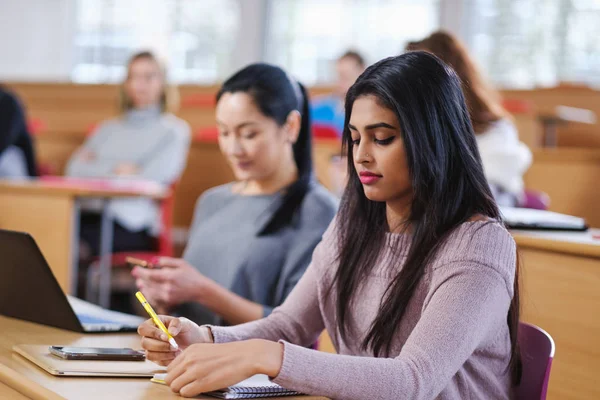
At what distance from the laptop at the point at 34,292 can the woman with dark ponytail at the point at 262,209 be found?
0.95ft

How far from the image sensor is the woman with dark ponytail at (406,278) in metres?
1.14

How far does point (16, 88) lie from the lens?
7.27 m

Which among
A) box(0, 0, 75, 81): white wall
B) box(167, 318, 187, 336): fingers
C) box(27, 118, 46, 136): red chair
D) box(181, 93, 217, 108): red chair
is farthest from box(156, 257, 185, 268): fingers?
box(0, 0, 75, 81): white wall

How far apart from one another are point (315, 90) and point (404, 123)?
18.0 ft

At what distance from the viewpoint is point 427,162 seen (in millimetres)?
1283

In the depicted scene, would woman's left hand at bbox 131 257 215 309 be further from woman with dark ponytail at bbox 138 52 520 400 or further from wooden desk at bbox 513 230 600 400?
wooden desk at bbox 513 230 600 400

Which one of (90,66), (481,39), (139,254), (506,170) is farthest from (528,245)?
(90,66)

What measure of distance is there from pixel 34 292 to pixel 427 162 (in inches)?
30.5

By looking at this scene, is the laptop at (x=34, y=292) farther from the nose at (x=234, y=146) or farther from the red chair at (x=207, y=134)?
the red chair at (x=207, y=134)

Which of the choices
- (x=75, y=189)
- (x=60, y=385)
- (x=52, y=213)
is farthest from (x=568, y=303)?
(x=52, y=213)

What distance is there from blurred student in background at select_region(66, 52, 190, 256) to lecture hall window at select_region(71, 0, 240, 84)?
326 centimetres

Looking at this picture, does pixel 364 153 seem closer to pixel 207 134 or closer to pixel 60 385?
pixel 60 385

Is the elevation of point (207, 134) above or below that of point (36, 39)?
below

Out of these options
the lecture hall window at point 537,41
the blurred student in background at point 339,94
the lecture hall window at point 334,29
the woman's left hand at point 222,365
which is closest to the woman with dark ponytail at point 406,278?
the woman's left hand at point 222,365
